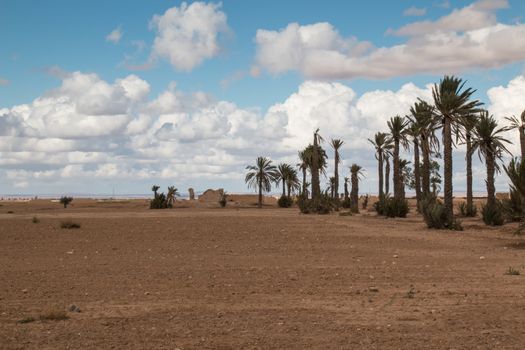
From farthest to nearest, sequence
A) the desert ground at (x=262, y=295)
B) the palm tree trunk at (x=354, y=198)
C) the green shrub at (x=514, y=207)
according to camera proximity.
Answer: the palm tree trunk at (x=354, y=198) < the green shrub at (x=514, y=207) < the desert ground at (x=262, y=295)

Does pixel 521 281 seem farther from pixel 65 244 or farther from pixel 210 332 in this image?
pixel 65 244

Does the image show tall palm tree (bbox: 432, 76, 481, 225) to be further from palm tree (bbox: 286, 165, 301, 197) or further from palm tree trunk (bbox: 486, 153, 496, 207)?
palm tree (bbox: 286, 165, 301, 197)

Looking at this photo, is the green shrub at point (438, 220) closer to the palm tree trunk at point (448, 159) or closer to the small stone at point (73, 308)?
the palm tree trunk at point (448, 159)

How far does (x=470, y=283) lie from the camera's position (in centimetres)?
1406

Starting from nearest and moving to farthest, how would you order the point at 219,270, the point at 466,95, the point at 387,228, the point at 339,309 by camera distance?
1. the point at 339,309
2. the point at 219,270
3. the point at 387,228
4. the point at 466,95

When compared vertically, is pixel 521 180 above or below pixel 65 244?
above

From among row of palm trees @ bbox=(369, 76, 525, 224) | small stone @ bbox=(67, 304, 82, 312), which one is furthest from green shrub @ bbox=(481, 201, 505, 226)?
small stone @ bbox=(67, 304, 82, 312)

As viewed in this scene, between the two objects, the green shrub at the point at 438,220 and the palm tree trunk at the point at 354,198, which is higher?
the palm tree trunk at the point at 354,198

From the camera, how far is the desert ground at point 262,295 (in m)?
9.07

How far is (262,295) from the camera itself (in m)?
12.5

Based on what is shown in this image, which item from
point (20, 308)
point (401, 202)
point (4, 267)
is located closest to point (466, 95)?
point (401, 202)

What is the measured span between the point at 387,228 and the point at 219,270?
18.3 metres

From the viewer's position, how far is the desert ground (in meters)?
9.07

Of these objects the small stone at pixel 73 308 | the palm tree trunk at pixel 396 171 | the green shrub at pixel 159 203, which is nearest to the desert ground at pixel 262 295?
the small stone at pixel 73 308
